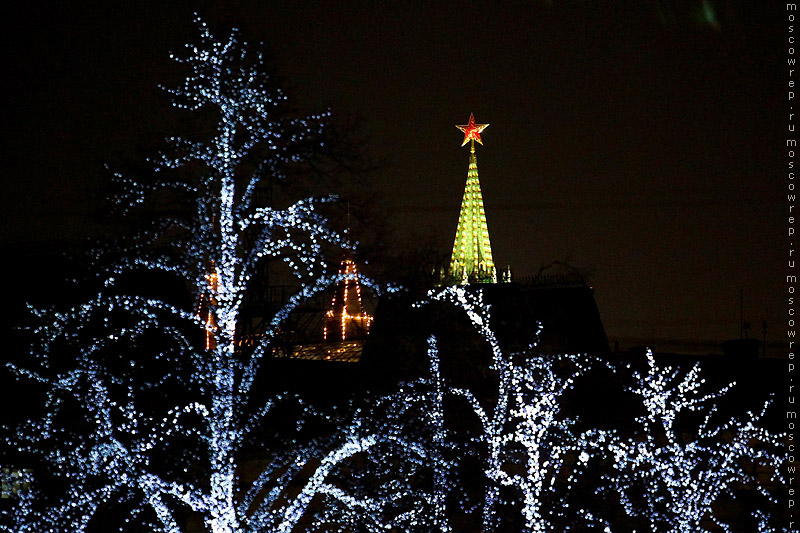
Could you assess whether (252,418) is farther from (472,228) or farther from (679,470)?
(472,228)

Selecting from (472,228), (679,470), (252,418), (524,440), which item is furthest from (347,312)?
(472,228)

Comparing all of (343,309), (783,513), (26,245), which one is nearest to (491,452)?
(343,309)

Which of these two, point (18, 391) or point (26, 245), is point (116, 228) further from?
point (26, 245)

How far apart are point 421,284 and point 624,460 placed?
12.0ft

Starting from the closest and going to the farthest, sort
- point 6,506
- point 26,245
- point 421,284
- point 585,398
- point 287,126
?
point 287,126
point 6,506
point 421,284
point 585,398
point 26,245

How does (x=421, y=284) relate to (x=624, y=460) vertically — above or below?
above

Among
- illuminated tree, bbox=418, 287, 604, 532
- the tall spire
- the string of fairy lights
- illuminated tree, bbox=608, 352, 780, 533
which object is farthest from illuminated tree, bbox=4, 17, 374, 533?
the tall spire

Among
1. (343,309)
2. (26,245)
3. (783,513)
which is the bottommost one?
(783,513)

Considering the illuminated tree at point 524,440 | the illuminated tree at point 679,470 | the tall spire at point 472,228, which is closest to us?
the illuminated tree at point 524,440

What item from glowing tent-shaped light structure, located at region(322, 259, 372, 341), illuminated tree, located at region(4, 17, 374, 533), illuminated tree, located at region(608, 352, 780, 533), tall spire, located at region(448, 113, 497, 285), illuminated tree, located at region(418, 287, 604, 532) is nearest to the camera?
illuminated tree, located at region(4, 17, 374, 533)

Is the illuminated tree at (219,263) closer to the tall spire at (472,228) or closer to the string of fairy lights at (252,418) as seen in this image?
the string of fairy lights at (252,418)

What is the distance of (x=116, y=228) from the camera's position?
11.1 metres

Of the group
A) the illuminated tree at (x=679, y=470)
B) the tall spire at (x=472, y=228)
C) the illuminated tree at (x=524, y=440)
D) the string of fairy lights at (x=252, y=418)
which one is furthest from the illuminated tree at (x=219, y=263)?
the tall spire at (x=472, y=228)

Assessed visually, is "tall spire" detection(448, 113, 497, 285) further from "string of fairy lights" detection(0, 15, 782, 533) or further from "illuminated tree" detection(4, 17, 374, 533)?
"illuminated tree" detection(4, 17, 374, 533)
